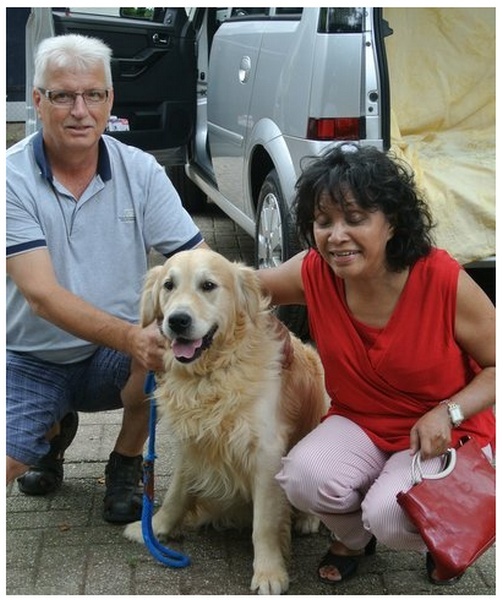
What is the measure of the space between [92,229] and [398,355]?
3.97 ft

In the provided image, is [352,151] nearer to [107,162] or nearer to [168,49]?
[107,162]

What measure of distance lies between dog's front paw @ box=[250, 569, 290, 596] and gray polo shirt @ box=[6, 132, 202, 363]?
3.41 ft

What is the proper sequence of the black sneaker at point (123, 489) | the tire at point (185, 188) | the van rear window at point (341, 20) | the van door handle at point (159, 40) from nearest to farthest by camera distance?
the black sneaker at point (123, 489)
the van rear window at point (341, 20)
the van door handle at point (159, 40)
the tire at point (185, 188)

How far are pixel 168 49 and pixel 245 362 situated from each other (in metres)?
3.66

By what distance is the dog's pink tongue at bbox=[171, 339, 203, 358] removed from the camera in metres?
3.02

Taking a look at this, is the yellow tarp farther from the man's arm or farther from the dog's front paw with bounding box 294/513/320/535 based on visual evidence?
the man's arm

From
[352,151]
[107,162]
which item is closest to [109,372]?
[107,162]

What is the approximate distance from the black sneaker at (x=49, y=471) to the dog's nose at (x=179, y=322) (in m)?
0.98

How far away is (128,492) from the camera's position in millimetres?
3512

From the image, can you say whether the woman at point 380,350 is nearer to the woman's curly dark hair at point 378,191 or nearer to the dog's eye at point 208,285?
the woman's curly dark hair at point 378,191

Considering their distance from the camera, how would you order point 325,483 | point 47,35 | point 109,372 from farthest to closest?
point 47,35
point 109,372
point 325,483

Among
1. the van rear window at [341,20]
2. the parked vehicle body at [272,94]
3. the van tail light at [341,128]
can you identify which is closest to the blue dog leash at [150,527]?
the parked vehicle body at [272,94]

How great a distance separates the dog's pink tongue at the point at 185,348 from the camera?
9.90 feet

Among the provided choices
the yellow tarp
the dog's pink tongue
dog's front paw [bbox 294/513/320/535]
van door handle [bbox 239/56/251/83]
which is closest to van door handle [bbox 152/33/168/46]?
van door handle [bbox 239/56/251/83]
